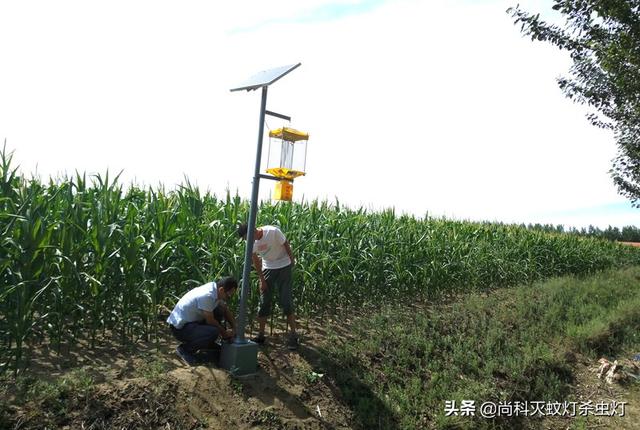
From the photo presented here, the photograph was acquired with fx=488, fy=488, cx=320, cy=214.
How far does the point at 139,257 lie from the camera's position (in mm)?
5211

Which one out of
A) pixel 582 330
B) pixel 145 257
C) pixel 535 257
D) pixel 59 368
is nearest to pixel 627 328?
pixel 582 330

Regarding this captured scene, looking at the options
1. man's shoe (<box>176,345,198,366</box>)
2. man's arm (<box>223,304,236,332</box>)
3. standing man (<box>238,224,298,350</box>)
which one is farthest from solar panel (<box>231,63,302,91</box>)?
man's shoe (<box>176,345,198,366</box>)

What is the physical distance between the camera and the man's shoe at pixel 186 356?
4926 millimetres

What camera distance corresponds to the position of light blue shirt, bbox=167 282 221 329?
4902 millimetres

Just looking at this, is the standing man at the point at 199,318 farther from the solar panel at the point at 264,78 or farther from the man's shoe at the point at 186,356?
the solar panel at the point at 264,78

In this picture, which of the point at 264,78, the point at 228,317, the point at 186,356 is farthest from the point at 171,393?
the point at 264,78

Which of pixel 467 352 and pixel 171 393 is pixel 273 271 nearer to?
pixel 171 393

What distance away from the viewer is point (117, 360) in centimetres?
485

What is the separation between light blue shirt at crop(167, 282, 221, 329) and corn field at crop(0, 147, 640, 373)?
1.14ft

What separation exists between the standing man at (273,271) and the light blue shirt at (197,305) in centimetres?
72

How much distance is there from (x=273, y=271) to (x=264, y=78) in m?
2.20

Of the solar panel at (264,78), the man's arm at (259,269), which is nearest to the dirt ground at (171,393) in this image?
the man's arm at (259,269)

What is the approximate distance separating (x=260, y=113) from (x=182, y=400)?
9.23 feet

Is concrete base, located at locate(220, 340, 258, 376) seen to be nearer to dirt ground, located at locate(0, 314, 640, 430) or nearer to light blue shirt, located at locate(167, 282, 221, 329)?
dirt ground, located at locate(0, 314, 640, 430)
